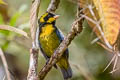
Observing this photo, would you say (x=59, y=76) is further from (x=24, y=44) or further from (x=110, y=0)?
(x=110, y=0)

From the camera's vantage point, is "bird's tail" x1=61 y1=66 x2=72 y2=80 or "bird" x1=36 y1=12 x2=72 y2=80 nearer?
"bird's tail" x1=61 y1=66 x2=72 y2=80

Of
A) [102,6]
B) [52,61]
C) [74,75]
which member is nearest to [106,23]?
[102,6]

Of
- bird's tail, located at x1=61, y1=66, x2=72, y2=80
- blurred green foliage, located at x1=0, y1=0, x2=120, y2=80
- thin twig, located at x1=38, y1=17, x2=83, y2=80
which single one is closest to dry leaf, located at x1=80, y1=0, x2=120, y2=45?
thin twig, located at x1=38, y1=17, x2=83, y2=80

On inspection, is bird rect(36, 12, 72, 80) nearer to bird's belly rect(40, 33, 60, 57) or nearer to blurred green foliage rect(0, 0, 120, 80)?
bird's belly rect(40, 33, 60, 57)

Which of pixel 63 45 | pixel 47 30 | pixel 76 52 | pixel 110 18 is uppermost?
pixel 110 18

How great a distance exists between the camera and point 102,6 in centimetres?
88

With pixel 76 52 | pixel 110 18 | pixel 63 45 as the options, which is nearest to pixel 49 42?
pixel 76 52

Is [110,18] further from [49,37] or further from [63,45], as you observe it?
[49,37]

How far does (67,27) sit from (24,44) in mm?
661

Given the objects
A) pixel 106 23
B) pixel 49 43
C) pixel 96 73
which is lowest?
pixel 96 73

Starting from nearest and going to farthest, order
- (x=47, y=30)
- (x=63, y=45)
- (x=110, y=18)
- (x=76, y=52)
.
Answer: (x=110, y=18), (x=63, y=45), (x=47, y=30), (x=76, y=52)

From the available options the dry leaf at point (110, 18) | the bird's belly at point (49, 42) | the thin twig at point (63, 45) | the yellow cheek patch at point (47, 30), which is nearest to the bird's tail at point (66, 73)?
the bird's belly at point (49, 42)

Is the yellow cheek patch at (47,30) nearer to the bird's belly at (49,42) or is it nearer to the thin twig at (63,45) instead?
the bird's belly at (49,42)

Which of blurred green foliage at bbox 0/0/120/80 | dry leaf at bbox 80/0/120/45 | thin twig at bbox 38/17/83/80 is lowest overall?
blurred green foliage at bbox 0/0/120/80
